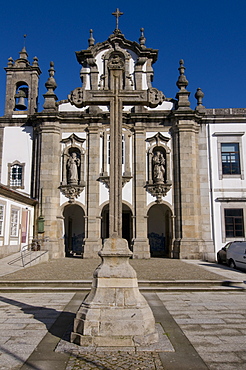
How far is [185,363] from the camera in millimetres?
4145

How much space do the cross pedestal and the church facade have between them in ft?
44.4

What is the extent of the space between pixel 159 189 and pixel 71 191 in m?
5.10

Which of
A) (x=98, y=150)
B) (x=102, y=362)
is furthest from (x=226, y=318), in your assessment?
(x=98, y=150)

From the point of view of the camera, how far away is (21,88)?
2383cm

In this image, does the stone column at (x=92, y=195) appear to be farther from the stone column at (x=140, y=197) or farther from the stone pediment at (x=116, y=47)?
the stone pediment at (x=116, y=47)

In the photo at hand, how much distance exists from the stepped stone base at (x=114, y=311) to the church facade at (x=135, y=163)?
14287 mm

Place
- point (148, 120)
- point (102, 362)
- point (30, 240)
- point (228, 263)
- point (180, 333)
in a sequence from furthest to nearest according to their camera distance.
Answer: point (148, 120) < point (30, 240) < point (228, 263) < point (180, 333) < point (102, 362)

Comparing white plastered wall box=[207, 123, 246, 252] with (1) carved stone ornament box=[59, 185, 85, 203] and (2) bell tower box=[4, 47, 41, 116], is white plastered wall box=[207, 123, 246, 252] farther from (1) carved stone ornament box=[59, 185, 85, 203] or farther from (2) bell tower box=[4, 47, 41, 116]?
(2) bell tower box=[4, 47, 41, 116]

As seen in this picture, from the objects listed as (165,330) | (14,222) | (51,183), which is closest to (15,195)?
(14,222)

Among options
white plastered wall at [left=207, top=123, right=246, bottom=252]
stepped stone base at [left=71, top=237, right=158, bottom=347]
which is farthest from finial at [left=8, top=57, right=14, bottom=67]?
stepped stone base at [left=71, top=237, right=158, bottom=347]

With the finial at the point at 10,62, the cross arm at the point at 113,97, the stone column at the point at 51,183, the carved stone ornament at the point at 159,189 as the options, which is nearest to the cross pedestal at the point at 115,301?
the cross arm at the point at 113,97

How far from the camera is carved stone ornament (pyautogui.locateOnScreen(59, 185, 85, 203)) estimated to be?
20.6 m

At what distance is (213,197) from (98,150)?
7354 millimetres

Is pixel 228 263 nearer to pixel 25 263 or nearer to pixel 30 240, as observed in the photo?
pixel 25 263
